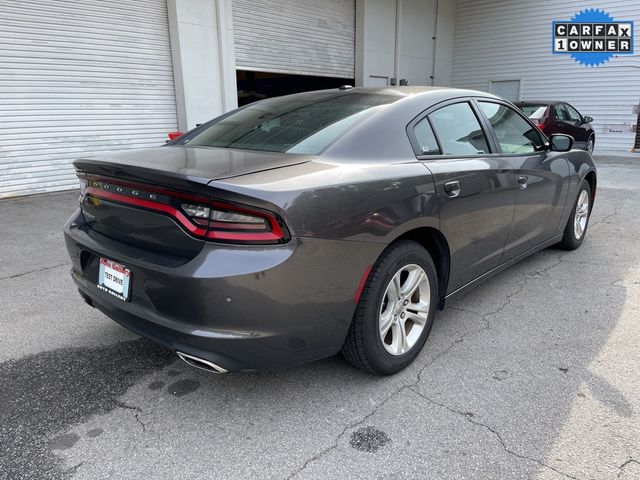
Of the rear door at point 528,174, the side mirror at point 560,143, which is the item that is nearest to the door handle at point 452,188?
the rear door at point 528,174

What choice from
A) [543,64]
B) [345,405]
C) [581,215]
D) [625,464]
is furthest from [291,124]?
[543,64]

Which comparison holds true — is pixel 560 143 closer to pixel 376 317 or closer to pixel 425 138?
pixel 425 138

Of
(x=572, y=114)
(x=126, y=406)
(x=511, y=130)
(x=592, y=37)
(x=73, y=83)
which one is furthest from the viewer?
(x=592, y=37)

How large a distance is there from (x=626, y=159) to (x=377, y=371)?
1477 centimetres

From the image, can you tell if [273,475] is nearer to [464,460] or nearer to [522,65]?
[464,460]

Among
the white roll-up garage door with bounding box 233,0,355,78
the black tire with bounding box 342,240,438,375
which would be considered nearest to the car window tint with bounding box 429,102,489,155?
the black tire with bounding box 342,240,438,375

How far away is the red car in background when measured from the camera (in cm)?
1187

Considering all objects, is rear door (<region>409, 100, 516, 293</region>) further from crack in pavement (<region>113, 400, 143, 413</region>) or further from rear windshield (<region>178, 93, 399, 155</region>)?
crack in pavement (<region>113, 400, 143, 413</region>)

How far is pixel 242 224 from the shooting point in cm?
200

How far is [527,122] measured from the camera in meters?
4.04

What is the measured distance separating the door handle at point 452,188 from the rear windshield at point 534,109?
10348mm

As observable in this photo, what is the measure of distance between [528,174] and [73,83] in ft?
25.3

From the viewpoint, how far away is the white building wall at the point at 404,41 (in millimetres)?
14219

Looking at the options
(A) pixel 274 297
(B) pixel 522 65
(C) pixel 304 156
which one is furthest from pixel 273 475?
(B) pixel 522 65
